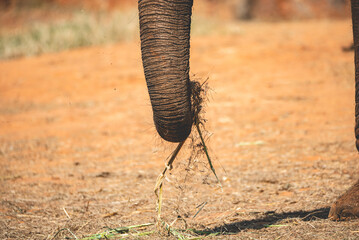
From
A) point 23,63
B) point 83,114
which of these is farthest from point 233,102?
point 23,63

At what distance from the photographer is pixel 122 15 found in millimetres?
14953

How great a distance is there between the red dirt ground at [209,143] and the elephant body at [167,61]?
2.04ft

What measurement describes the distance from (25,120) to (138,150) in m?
2.92

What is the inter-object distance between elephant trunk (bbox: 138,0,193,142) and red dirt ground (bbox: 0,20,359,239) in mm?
630

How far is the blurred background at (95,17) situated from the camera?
44.0 feet

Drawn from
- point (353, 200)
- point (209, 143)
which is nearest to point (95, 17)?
point (209, 143)

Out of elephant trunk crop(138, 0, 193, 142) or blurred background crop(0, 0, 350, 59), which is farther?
blurred background crop(0, 0, 350, 59)

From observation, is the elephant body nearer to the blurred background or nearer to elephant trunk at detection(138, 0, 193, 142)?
elephant trunk at detection(138, 0, 193, 142)

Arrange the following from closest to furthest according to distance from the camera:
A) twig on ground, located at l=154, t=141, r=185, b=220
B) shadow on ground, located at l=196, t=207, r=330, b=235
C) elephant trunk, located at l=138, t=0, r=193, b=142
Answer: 1. elephant trunk, located at l=138, t=0, r=193, b=142
2. twig on ground, located at l=154, t=141, r=185, b=220
3. shadow on ground, located at l=196, t=207, r=330, b=235

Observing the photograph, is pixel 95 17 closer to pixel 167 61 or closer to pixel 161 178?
pixel 161 178

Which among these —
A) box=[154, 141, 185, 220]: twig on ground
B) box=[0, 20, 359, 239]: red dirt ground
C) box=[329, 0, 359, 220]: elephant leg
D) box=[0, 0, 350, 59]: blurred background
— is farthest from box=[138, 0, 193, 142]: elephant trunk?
box=[0, 0, 350, 59]: blurred background

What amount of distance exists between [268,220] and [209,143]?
2.48 m

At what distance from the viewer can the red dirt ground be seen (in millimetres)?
3338

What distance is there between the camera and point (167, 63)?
7.34 feet
